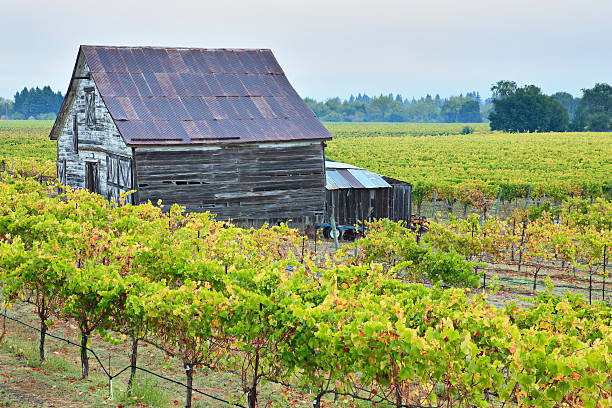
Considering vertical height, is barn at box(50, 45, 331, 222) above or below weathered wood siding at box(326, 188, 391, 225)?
above

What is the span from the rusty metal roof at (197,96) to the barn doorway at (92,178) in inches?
140

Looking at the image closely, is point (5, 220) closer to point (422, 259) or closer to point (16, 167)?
point (422, 259)

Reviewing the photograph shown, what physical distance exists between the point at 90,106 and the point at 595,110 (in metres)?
121

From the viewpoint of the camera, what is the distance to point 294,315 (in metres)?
7.13

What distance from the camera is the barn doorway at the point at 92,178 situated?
961 inches

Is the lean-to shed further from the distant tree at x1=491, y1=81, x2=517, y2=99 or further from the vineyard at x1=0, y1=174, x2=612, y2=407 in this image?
the distant tree at x1=491, y1=81, x2=517, y2=99

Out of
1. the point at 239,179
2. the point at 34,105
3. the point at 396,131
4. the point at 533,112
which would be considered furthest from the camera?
the point at 34,105

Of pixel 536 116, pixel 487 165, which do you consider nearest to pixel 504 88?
pixel 536 116

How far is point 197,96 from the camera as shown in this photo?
2336 centimetres

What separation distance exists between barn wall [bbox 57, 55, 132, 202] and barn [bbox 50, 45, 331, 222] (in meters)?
0.04

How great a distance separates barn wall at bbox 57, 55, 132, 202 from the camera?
22367 mm

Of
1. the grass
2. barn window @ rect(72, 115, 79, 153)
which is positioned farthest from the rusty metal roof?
the grass

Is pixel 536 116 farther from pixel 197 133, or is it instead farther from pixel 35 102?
pixel 35 102

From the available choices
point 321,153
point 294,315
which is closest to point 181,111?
point 321,153
